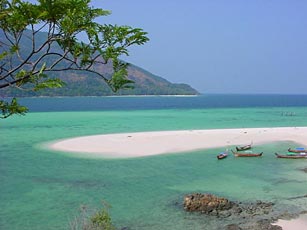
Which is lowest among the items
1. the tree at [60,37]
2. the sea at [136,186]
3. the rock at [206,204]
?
the sea at [136,186]

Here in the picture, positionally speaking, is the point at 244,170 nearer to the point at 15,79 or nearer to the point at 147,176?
the point at 147,176

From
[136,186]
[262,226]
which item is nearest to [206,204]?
[262,226]

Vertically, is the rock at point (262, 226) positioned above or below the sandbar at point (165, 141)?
below

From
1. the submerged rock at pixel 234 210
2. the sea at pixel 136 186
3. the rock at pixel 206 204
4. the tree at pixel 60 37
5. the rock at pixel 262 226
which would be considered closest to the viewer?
the tree at pixel 60 37

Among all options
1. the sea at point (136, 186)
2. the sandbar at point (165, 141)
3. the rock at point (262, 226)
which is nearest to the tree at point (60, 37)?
the sea at point (136, 186)

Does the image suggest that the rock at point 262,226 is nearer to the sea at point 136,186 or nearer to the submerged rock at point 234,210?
the submerged rock at point 234,210

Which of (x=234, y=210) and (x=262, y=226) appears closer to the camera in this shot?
(x=262, y=226)

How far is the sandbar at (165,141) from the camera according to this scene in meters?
35.4

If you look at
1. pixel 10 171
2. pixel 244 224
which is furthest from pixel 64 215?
pixel 10 171

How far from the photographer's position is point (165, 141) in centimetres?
4084

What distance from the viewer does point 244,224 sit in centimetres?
1543

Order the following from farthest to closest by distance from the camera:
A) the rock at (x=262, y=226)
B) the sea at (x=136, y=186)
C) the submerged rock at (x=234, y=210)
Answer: the sea at (x=136, y=186)
the submerged rock at (x=234, y=210)
the rock at (x=262, y=226)

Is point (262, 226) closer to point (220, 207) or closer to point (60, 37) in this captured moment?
point (220, 207)

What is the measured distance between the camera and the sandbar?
35.4m
